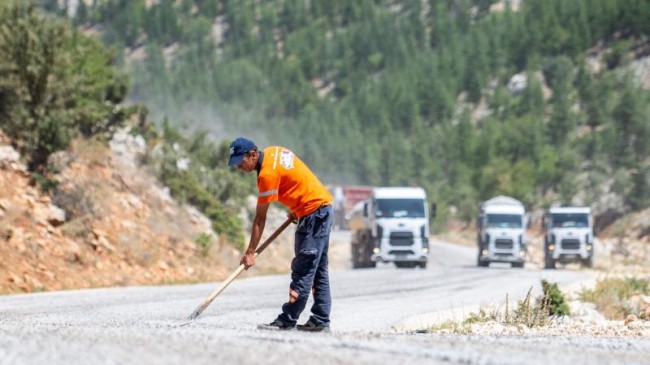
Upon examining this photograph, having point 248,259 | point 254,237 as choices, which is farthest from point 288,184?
point 248,259

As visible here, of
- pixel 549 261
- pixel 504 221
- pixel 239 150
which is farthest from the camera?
pixel 504 221

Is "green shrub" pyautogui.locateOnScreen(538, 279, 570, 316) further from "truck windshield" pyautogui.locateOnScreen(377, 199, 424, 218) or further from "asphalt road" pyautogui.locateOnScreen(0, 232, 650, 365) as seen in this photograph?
"truck windshield" pyautogui.locateOnScreen(377, 199, 424, 218)

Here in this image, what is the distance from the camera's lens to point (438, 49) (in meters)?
189

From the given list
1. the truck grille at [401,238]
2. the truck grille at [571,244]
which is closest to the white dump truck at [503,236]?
the truck grille at [571,244]

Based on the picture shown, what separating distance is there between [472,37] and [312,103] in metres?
27.8

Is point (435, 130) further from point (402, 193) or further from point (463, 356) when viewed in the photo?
point (463, 356)

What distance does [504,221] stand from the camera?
4456 cm

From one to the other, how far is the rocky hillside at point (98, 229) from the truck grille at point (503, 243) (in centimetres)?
1694

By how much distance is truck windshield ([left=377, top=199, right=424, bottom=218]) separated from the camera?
3825 centimetres

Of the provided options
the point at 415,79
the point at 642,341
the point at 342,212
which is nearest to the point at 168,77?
the point at 415,79

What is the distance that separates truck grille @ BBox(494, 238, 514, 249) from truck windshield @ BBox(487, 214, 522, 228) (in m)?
0.67

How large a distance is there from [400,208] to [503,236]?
7261 millimetres

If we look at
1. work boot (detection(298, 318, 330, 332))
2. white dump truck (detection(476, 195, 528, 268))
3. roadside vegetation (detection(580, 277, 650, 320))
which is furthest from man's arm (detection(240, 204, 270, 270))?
white dump truck (detection(476, 195, 528, 268))

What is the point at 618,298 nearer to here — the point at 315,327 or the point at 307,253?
the point at 315,327
